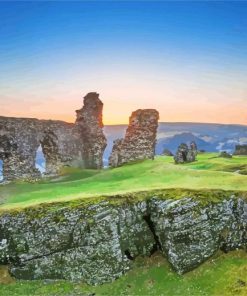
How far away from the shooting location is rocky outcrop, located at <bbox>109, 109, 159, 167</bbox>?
4994 centimetres

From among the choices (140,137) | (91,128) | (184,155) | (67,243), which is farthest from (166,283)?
(184,155)

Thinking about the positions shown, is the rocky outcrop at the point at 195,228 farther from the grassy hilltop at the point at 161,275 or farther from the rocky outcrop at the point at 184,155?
the rocky outcrop at the point at 184,155

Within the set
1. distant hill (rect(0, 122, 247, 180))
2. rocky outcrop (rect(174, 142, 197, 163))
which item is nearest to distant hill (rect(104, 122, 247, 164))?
distant hill (rect(0, 122, 247, 180))

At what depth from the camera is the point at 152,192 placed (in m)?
28.1

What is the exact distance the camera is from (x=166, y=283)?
25.0 m

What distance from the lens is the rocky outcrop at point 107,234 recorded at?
86.2 feet

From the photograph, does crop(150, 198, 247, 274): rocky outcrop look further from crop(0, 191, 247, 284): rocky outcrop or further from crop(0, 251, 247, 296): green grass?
crop(0, 251, 247, 296): green grass

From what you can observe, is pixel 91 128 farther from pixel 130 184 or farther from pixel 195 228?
pixel 195 228

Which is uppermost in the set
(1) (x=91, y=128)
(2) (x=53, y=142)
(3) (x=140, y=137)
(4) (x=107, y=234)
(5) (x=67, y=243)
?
(1) (x=91, y=128)

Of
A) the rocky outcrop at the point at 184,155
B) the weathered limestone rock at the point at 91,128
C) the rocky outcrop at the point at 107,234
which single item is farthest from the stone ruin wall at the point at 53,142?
the rocky outcrop at the point at 107,234

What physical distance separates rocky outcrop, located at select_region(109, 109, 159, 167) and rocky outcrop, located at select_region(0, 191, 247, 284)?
2284cm

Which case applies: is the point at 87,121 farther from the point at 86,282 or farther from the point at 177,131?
the point at 177,131

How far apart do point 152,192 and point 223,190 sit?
4.96 metres

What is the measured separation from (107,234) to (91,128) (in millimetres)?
28923
